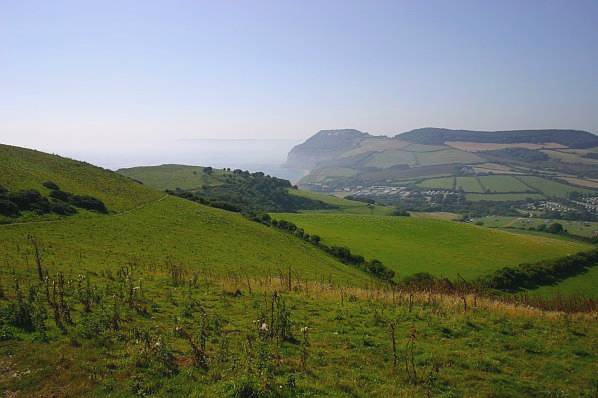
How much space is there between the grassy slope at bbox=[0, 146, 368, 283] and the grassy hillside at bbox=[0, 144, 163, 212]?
0.13m

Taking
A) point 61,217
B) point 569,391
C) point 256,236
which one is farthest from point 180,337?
point 256,236

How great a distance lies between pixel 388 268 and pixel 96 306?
51.5 metres

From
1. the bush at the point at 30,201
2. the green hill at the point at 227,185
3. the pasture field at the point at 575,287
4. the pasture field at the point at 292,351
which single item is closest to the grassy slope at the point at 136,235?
the bush at the point at 30,201

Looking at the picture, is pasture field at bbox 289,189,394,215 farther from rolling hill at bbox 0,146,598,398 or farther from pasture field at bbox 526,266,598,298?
rolling hill at bbox 0,146,598,398

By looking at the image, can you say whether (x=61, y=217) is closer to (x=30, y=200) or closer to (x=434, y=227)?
(x=30, y=200)

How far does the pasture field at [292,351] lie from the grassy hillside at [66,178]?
3625 cm

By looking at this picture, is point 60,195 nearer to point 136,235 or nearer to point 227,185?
point 136,235

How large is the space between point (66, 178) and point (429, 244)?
65377 millimetres

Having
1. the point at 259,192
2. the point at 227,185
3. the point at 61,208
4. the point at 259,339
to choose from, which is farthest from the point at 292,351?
the point at 259,192

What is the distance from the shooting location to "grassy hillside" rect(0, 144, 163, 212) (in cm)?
4597

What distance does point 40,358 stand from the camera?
10117 millimetres

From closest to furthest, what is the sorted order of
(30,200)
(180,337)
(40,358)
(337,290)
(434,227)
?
1. (40,358)
2. (180,337)
3. (337,290)
4. (30,200)
5. (434,227)

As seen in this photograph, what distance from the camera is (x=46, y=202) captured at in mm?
40844

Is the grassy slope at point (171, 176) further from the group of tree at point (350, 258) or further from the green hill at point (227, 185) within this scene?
the group of tree at point (350, 258)
